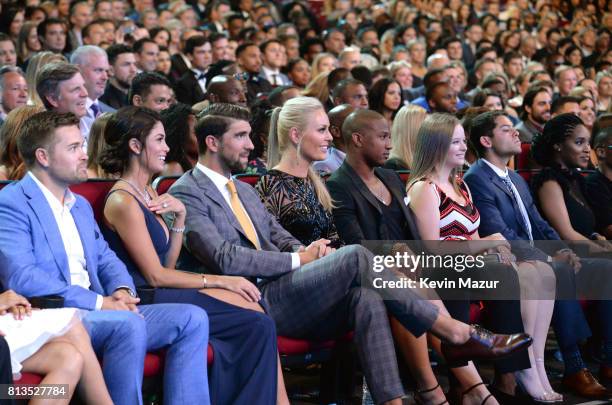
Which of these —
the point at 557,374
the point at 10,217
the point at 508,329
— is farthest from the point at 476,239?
the point at 10,217

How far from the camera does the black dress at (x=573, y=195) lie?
4934 mm

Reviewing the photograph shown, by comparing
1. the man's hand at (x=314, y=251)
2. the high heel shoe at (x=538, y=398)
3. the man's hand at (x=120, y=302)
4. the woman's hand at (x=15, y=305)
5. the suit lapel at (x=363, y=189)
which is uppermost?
the suit lapel at (x=363, y=189)

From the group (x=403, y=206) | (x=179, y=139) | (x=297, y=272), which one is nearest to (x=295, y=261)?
(x=297, y=272)

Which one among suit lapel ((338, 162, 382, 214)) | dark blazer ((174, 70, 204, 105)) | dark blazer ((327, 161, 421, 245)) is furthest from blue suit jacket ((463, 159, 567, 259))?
dark blazer ((174, 70, 204, 105))

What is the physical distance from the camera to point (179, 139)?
15.1 ft

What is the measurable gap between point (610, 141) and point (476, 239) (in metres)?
1.22

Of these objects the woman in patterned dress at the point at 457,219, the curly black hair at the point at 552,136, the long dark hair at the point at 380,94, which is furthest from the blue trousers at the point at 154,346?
the long dark hair at the point at 380,94

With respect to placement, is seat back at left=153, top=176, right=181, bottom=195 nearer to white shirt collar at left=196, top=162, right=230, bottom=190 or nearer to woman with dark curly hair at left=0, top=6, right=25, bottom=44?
white shirt collar at left=196, top=162, right=230, bottom=190

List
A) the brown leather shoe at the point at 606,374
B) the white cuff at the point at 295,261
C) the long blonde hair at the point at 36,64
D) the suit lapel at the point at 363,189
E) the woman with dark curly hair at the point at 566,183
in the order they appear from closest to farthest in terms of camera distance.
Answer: the white cuff at the point at 295,261, the suit lapel at the point at 363,189, the brown leather shoe at the point at 606,374, the woman with dark curly hair at the point at 566,183, the long blonde hair at the point at 36,64

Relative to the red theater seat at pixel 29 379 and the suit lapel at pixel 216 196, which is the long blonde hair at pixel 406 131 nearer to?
the suit lapel at pixel 216 196

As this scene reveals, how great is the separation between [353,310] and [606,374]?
61.7 inches

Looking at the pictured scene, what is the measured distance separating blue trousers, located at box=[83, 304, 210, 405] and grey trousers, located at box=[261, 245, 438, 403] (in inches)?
20.2

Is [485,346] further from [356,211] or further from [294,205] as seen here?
[294,205]

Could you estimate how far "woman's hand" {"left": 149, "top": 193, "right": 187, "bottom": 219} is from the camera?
356 centimetres
